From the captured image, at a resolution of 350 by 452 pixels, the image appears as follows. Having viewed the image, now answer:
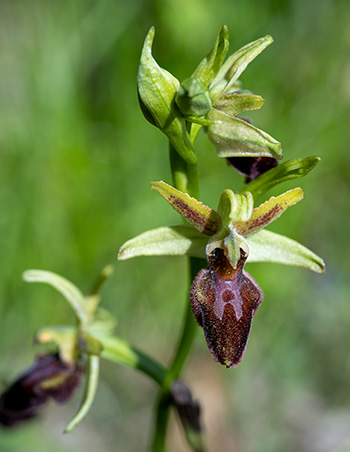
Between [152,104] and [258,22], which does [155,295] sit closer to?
[258,22]

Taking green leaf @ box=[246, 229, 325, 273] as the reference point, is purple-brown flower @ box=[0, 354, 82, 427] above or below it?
below

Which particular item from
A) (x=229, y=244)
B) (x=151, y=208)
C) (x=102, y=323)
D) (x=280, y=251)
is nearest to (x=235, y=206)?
(x=229, y=244)

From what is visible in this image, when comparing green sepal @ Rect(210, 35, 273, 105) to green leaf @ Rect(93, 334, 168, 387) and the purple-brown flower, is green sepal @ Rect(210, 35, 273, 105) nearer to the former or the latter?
green leaf @ Rect(93, 334, 168, 387)

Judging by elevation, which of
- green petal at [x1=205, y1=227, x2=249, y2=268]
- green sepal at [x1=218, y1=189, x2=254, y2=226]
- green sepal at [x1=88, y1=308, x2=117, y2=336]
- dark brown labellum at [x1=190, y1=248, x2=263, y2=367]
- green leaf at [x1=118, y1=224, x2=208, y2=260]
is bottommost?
green sepal at [x1=88, y1=308, x2=117, y2=336]

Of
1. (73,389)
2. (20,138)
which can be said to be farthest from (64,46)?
A: (73,389)

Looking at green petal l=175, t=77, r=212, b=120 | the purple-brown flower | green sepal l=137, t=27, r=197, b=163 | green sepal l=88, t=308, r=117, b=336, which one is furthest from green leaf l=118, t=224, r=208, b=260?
the purple-brown flower

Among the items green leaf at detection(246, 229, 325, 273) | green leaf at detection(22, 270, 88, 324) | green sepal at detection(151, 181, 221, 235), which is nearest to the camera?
green sepal at detection(151, 181, 221, 235)

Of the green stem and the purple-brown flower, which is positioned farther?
the purple-brown flower

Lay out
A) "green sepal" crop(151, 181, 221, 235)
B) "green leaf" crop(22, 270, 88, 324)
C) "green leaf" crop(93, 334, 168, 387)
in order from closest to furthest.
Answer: "green sepal" crop(151, 181, 221, 235), "green leaf" crop(93, 334, 168, 387), "green leaf" crop(22, 270, 88, 324)
